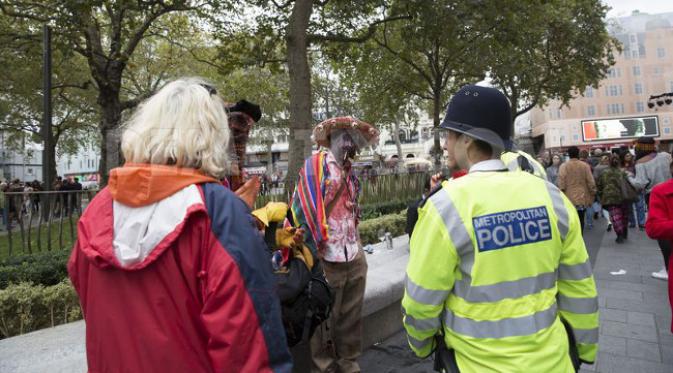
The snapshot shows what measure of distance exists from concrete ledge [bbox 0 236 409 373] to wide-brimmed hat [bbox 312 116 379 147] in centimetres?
128

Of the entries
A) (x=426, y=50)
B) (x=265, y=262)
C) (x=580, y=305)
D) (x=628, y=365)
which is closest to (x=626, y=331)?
(x=628, y=365)

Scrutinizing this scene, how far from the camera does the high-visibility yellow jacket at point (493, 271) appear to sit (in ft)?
4.97

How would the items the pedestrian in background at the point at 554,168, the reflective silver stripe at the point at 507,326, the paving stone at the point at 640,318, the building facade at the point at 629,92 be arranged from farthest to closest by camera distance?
the building facade at the point at 629,92
the pedestrian in background at the point at 554,168
the paving stone at the point at 640,318
the reflective silver stripe at the point at 507,326

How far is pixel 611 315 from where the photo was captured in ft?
15.5

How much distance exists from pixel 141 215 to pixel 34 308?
9.90 feet

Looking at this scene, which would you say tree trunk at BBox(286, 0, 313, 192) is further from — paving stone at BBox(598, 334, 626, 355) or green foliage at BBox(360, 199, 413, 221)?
paving stone at BBox(598, 334, 626, 355)

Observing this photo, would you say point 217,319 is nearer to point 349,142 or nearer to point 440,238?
point 440,238

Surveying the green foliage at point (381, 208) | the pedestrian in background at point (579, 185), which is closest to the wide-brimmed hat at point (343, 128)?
the green foliage at point (381, 208)

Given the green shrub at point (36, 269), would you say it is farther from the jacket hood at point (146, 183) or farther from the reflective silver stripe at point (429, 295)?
the reflective silver stripe at point (429, 295)

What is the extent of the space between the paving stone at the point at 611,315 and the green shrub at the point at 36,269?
230 inches

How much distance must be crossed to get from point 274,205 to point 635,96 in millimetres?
69478

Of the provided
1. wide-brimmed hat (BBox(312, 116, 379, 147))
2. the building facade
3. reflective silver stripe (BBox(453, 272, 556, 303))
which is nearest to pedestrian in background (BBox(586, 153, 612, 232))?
wide-brimmed hat (BBox(312, 116, 379, 147))

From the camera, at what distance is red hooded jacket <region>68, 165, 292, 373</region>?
122 centimetres

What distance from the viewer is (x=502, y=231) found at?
5.01 feet
